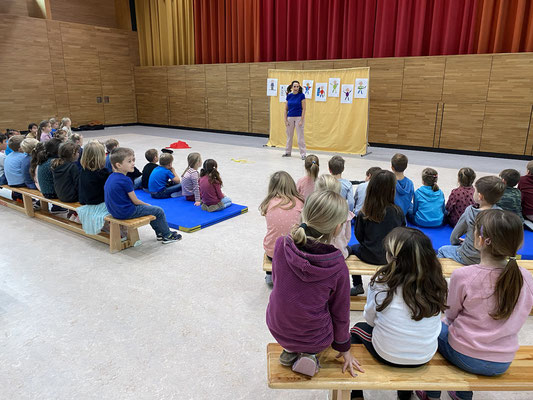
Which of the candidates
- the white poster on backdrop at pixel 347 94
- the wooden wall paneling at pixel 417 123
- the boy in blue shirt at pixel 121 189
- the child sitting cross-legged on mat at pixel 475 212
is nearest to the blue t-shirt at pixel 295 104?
the white poster on backdrop at pixel 347 94

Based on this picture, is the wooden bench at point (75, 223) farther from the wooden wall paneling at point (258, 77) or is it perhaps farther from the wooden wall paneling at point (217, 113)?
the wooden wall paneling at point (217, 113)

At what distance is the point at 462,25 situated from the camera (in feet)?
29.8

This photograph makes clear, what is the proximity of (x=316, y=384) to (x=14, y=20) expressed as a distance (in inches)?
577

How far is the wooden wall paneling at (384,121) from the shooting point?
32.3ft

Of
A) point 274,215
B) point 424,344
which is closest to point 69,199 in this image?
point 274,215

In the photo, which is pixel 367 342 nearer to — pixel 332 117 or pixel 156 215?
pixel 156 215

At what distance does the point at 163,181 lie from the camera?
5.40 meters

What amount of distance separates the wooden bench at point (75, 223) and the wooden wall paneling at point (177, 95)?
→ 954 centimetres

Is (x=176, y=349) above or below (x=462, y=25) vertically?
below

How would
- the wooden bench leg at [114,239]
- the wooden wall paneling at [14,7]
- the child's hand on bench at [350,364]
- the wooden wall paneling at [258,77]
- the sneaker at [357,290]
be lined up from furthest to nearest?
the wooden wall paneling at [14,7] → the wooden wall paneling at [258,77] → the wooden bench leg at [114,239] → the sneaker at [357,290] → the child's hand on bench at [350,364]

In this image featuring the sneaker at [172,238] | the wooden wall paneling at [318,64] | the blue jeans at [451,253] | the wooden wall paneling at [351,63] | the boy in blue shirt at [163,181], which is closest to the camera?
the blue jeans at [451,253]

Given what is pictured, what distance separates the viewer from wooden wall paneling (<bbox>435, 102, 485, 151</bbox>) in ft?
29.1

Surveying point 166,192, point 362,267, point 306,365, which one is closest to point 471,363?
point 306,365

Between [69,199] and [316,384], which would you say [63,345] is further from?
[69,199]
